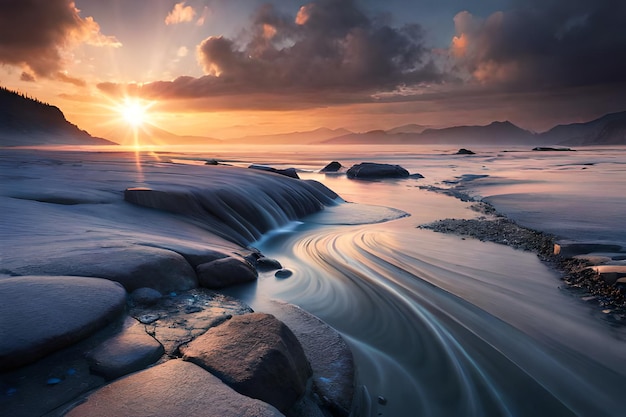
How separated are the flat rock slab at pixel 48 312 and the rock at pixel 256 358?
2.46 feet

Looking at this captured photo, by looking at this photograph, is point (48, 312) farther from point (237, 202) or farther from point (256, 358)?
point (237, 202)

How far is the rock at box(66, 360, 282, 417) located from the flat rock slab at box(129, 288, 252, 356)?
1.44 ft

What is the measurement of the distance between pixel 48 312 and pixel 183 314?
1114 mm

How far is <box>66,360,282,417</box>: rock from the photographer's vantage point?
6.66ft

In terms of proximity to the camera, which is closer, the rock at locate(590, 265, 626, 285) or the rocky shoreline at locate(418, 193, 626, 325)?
the rocky shoreline at locate(418, 193, 626, 325)

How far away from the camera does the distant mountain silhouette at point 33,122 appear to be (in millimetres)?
117188

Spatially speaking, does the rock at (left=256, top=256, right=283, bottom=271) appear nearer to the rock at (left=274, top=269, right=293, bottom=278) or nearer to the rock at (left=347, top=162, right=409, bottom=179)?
the rock at (left=274, top=269, right=293, bottom=278)

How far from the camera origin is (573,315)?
181 inches

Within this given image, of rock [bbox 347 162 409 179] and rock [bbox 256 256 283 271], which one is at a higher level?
rock [bbox 347 162 409 179]

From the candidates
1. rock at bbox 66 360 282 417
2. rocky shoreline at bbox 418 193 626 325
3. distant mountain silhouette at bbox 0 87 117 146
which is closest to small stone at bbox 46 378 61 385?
rock at bbox 66 360 282 417

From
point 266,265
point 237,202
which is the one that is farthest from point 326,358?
point 237,202

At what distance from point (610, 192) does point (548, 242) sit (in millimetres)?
7898

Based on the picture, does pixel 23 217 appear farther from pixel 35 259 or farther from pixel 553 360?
pixel 553 360

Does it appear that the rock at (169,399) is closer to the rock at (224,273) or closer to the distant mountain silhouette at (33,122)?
the rock at (224,273)
